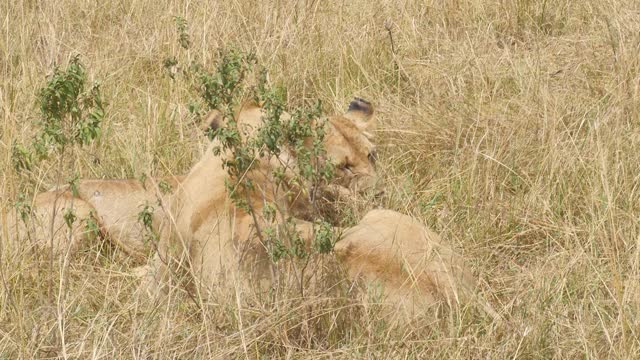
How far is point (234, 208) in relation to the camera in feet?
14.2

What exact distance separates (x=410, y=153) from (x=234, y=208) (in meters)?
1.28

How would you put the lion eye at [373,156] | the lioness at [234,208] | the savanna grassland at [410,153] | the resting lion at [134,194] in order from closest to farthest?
the savanna grassland at [410,153] < the lioness at [234,208] < the resting lion at [134,194] < the lion eye at [373,156]

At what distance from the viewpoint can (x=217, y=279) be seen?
4051 mm

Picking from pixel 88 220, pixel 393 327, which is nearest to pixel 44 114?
pixel 88 220

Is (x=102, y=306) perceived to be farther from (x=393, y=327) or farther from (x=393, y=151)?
(x=393, y=151)

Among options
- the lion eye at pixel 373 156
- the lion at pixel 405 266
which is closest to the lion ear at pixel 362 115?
the lion eye at pixel 373 156

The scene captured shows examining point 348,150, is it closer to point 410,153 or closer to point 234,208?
point 410,153

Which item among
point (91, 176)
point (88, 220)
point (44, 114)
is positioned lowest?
point (91, 176)

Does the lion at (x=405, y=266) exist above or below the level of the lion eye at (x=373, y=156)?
above

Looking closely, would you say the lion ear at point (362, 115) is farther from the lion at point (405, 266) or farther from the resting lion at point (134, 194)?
the lion at point (405, 266)

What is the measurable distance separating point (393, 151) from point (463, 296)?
5.52 feet

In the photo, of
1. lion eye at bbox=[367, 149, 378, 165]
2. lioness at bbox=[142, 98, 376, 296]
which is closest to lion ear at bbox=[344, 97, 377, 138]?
lioness at bbox=[142, 98, 376, 296]

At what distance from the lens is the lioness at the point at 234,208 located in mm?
4066

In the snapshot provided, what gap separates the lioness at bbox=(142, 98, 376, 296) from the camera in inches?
160
